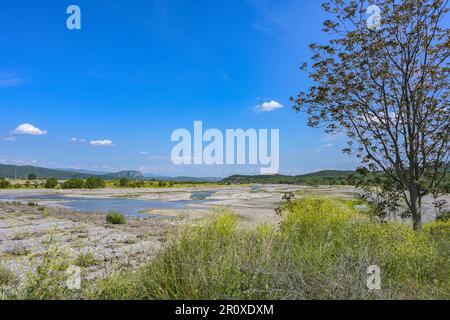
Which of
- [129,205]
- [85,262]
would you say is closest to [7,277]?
[85,262]

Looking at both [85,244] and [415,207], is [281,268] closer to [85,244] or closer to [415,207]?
[415,207]

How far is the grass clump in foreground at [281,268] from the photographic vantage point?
471 centimetres

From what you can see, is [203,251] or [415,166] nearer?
[203,251]

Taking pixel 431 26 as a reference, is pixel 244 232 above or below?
below

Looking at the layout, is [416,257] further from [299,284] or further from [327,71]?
[327,71]

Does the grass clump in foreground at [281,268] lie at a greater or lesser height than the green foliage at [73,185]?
greater

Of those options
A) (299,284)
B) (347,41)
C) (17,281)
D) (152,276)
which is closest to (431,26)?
(347,41)

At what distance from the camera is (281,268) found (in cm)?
520

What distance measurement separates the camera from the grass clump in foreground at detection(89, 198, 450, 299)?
471 centimetres

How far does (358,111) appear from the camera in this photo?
10.3 meters

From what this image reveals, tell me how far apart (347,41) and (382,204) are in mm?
4949

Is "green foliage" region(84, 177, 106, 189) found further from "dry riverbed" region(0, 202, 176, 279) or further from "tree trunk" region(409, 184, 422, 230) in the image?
"tree trunk" region(409, 184, 422, 230)

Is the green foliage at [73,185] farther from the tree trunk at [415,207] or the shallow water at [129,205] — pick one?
the tree trunk at [415,207]

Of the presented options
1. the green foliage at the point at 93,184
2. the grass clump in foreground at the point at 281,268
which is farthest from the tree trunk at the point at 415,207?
the green foliage at the point at 93,184
